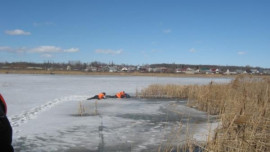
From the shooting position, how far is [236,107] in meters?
5.21

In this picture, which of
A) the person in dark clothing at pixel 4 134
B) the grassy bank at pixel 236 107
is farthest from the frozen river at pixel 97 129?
the person in dark clothing at pixel 4 134

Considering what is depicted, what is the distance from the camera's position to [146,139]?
5.57 m

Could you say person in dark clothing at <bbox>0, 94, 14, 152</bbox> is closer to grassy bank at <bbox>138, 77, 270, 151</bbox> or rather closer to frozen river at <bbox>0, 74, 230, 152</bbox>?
grassy bank at <bbox>138, 77, 270, 151</bbox>

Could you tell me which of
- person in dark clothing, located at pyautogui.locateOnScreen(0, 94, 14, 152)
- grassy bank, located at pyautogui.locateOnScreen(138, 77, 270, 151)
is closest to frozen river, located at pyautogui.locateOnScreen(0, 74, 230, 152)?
grassy bank, located at pyautogui.locateOnScreen(138, 77, 270, 151)

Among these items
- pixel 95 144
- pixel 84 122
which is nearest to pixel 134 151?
pixel 95 144

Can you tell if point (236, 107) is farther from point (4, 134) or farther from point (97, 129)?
point (4, 134)

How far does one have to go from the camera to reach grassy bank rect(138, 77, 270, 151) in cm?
338

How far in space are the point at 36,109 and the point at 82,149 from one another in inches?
192

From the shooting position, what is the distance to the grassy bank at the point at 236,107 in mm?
3375

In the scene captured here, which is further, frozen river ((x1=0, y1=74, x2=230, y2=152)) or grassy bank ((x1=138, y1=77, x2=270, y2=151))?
frozen river ((x1=0, y1=74, x2=230, y2=152))

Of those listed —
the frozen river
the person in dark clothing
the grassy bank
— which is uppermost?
the person in dark clothing

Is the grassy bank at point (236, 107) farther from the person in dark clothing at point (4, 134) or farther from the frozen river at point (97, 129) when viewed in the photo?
the person in dark clothing at point (4, 134)

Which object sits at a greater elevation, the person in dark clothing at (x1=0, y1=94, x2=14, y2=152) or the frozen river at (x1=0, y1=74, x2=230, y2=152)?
the person in dark clothing at (x1=0, y1=94, x2=14, y2=152)

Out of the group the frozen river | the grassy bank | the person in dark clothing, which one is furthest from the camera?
the frozen river
